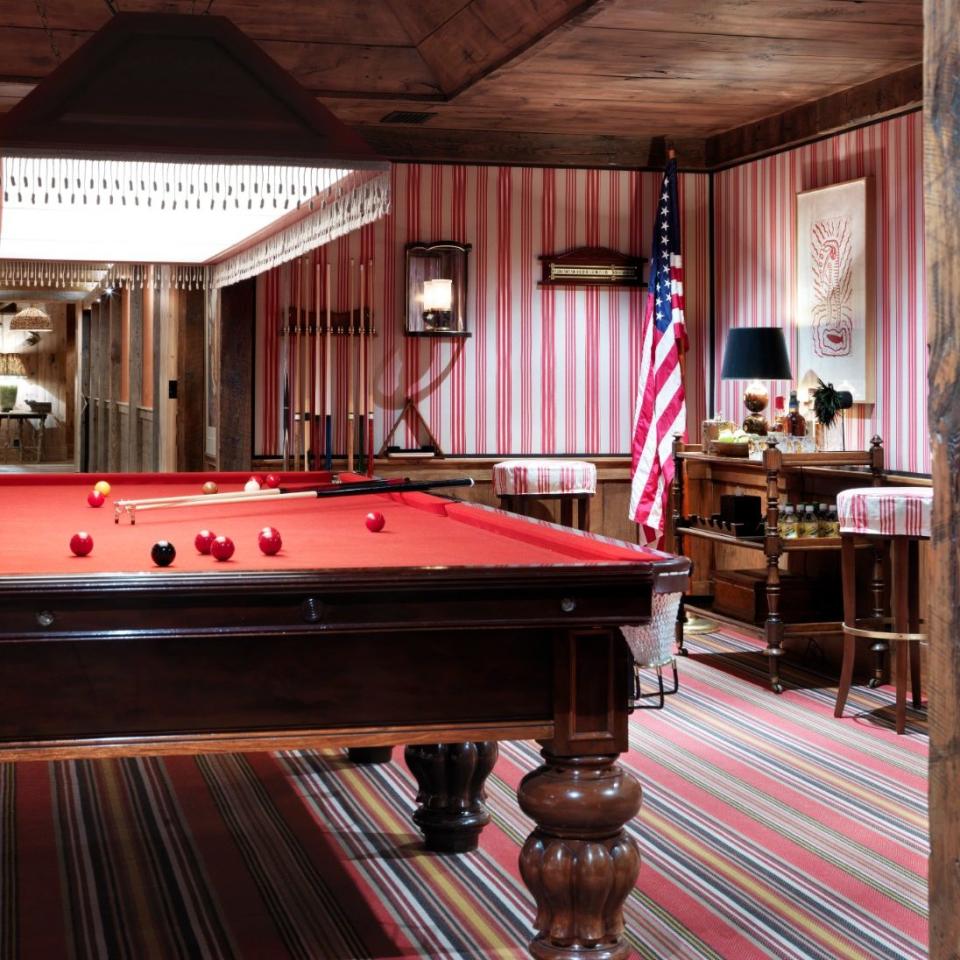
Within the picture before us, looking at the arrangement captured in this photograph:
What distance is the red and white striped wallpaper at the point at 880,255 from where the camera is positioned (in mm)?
6453

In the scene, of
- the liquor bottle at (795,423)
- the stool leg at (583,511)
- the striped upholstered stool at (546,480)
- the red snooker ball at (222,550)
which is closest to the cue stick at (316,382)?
the striped upholstered stool at (546,480)

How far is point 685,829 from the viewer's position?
13.5ft

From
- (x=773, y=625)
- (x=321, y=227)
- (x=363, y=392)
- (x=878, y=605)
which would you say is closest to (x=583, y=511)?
(x=773, y=625)

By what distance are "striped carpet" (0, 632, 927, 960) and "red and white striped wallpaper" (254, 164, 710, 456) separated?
10.6 ft

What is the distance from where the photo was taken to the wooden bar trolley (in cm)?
612

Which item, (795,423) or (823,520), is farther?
(795,423)

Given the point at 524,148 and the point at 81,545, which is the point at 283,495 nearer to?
the point at 81,545

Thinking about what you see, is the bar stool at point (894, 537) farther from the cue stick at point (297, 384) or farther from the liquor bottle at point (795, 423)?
the cue stick at point (297, 384)

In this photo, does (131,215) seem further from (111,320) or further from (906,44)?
(111,320)

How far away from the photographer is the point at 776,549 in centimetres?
609

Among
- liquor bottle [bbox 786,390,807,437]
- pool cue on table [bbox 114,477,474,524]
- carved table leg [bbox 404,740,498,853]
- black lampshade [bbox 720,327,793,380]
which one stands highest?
black lampshade [bbox 720,327,793,380]

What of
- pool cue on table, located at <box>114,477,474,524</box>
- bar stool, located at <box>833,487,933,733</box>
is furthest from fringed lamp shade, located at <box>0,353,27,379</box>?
bar stool, located at <box>833,487,933,733</box>

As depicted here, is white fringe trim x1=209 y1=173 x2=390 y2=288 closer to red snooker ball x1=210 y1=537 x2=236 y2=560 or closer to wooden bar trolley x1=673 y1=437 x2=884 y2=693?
red snooker ball x1=210 y1=537 x2=236 y2=560

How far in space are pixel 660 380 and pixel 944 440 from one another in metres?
5.56
